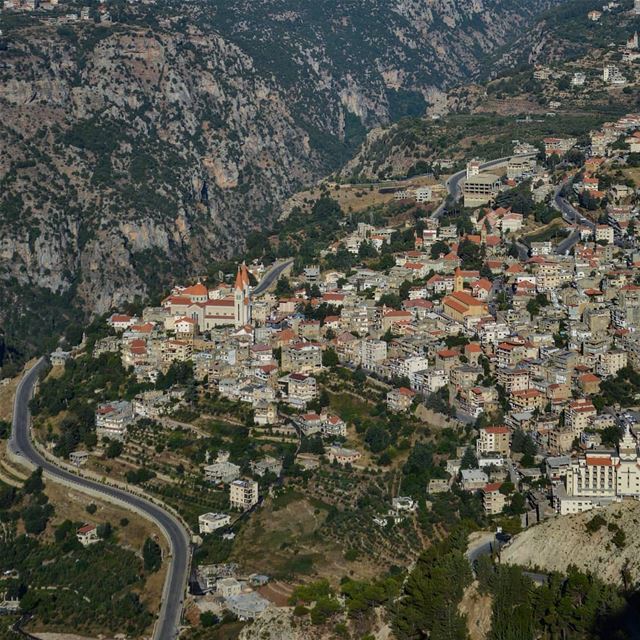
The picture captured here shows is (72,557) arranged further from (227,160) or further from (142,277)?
(227,160)

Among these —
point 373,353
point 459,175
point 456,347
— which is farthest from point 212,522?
point 459,175

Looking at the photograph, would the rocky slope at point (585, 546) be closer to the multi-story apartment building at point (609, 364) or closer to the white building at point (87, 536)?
the multi-story apartment building at point (609, 364)

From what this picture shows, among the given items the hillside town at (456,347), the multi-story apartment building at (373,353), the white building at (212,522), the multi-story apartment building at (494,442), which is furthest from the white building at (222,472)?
the multi-story apartment building at (494,442)

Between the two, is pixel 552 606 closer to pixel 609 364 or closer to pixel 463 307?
pixel 609 364

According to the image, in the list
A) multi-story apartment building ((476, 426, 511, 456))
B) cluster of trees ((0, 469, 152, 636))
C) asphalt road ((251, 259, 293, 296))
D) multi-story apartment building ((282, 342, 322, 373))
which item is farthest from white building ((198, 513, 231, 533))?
asphalt road ((251, 259, 293, 296))

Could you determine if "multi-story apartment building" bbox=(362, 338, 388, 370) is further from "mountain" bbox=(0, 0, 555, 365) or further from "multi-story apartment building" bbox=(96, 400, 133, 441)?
"mountain" bbox=(0, 0, 555, 365)

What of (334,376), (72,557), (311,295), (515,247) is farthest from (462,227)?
(72,557)
